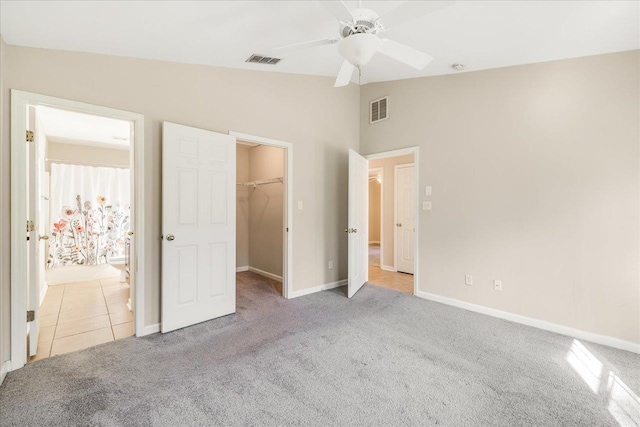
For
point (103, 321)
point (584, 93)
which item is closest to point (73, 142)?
point (103, 321)

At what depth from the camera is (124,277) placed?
468 cm

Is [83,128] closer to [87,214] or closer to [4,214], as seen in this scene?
[87,214]

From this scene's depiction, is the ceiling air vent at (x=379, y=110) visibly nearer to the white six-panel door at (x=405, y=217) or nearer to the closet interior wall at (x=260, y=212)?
the white six-panel door at (x=405, y=217)

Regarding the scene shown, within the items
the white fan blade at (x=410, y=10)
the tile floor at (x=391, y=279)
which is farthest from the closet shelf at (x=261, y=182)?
the white fan blade at (x=410, y=10)

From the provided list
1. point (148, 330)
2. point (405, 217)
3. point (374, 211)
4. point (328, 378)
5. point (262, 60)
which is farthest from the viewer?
point (374, 211)

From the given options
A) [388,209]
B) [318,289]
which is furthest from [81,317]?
[388,209]

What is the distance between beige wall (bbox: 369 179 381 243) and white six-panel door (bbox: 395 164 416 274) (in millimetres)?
5138

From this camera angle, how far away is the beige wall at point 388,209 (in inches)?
218

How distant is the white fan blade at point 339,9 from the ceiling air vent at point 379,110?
2.59m

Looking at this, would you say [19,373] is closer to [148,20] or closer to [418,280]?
[148,20]

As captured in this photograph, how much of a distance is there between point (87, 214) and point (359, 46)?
222 inches

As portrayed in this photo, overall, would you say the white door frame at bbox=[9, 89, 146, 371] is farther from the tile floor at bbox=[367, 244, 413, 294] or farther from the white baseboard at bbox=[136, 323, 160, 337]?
the tile floor at bbox=[367, 244, 413, 294]

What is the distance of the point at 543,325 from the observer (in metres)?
2.87

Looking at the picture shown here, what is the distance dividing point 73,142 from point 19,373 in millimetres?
4397
